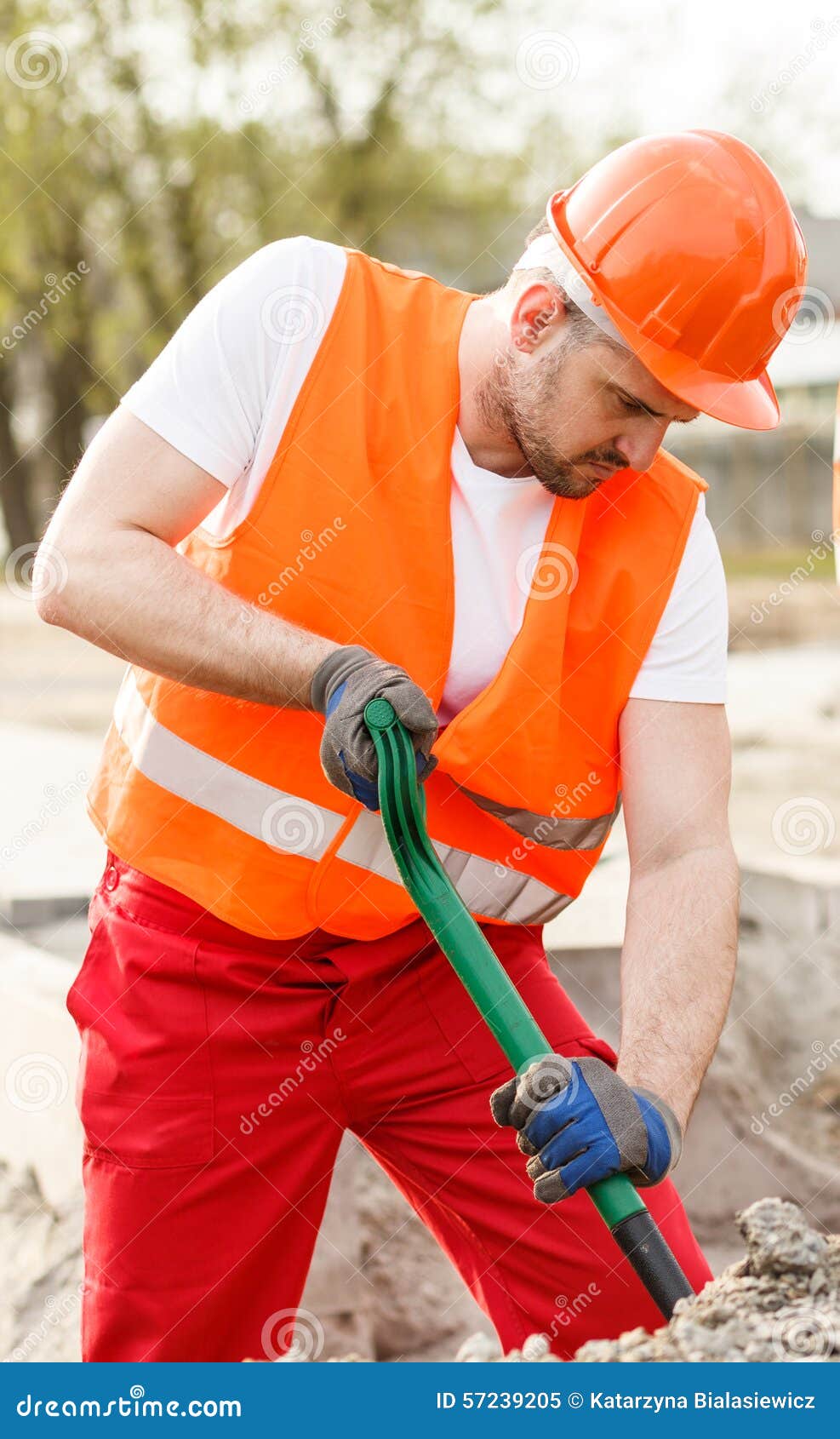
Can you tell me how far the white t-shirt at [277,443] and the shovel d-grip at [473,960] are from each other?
0.36m

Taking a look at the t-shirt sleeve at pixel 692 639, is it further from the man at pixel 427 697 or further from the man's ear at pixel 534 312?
the man's ear at pixel 534 312

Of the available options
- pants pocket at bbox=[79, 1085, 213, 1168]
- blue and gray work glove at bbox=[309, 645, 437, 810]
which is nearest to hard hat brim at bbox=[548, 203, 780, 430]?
blue and gray work glove at bbox=[309, 645, 437, 810]

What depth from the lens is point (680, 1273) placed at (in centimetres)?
193

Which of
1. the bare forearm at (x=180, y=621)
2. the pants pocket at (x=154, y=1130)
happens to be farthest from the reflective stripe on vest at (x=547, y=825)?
the pants pocket at (x=154, y=1130)

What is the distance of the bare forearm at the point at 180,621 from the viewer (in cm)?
212

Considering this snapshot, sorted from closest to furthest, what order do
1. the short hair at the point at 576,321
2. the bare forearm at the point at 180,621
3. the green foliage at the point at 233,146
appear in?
the bare forearm at the point at 180,621 → the short hair at the point at 576,321 → the green foliage at the point at 233,146

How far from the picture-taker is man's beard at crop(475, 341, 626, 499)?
2.24m

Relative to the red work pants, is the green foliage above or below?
above

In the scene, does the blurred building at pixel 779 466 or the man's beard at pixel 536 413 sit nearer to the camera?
the man's beard at pixel 536 413

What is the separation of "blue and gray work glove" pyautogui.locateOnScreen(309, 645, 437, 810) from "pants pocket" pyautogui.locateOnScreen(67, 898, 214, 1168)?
0.47m

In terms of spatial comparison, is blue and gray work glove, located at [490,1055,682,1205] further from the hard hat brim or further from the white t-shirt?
the hard hat brim

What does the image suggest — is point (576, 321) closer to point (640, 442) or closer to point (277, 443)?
point (640, 442)

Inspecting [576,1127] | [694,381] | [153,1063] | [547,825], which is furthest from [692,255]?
[153,1063]

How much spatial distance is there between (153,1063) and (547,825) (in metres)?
0.74
